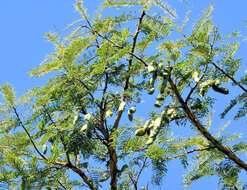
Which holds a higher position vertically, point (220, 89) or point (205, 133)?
point (220, 89)

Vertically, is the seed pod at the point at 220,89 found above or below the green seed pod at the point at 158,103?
above

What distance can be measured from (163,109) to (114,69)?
1.52 feet

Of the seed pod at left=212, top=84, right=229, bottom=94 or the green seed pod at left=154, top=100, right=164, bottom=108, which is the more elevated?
the seed pod at left=212, top=84, right=229, bottom=94

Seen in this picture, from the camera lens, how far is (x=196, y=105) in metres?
1.13

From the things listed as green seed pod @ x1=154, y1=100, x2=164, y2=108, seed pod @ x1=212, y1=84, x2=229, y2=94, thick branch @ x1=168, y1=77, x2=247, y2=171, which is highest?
seed pod @ x1=212, y1=84, x2=229, y2=94

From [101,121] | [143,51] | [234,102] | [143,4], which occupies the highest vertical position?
[143,4]

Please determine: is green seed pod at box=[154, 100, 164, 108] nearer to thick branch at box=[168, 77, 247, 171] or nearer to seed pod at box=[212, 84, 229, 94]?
thick branch at box=[168, 77, 247, 171]

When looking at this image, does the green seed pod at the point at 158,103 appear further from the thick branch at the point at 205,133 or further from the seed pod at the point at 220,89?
the seed pod at the point at 220,89

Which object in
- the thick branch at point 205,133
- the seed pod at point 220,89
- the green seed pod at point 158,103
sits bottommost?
the thick branch at point 205,133

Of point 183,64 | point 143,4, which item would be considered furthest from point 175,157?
point 143,4

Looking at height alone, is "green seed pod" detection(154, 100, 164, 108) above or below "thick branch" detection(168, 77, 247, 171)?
above

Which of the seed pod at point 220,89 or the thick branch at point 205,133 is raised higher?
the seed pod at point 220,89

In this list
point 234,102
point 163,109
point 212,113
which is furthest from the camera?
point 212,113

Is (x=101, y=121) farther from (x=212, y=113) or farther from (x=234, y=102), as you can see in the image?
(x=234, y=102)
